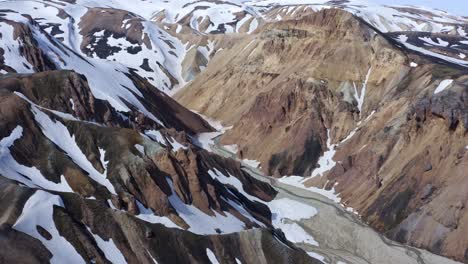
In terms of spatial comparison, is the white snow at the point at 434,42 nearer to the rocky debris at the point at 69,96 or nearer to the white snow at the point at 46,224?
the rocky debris at the point at 69,96

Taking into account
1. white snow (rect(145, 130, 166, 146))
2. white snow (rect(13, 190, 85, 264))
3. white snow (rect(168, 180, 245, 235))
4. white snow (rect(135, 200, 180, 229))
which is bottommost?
white snow (rect(145, 130, 166, 146))

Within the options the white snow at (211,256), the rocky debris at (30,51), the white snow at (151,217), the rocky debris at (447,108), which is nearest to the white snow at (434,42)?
the rocky debris at (447,108)

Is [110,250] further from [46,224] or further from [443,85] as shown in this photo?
[443,85]

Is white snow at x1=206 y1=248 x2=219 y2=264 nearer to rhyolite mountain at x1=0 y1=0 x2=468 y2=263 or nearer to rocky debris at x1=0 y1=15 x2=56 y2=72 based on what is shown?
rhyolite mountain at x1=0 y1=0 x2=468 y2=263

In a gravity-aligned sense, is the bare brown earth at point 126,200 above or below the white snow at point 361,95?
above

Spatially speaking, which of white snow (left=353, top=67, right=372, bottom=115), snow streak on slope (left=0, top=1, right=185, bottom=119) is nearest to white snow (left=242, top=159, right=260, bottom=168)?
snow streak on slope (left=0, top=1, right=185, bottom=119)

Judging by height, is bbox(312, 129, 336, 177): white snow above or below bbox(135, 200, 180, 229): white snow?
below

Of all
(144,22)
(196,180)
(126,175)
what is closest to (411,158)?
(196,180)
